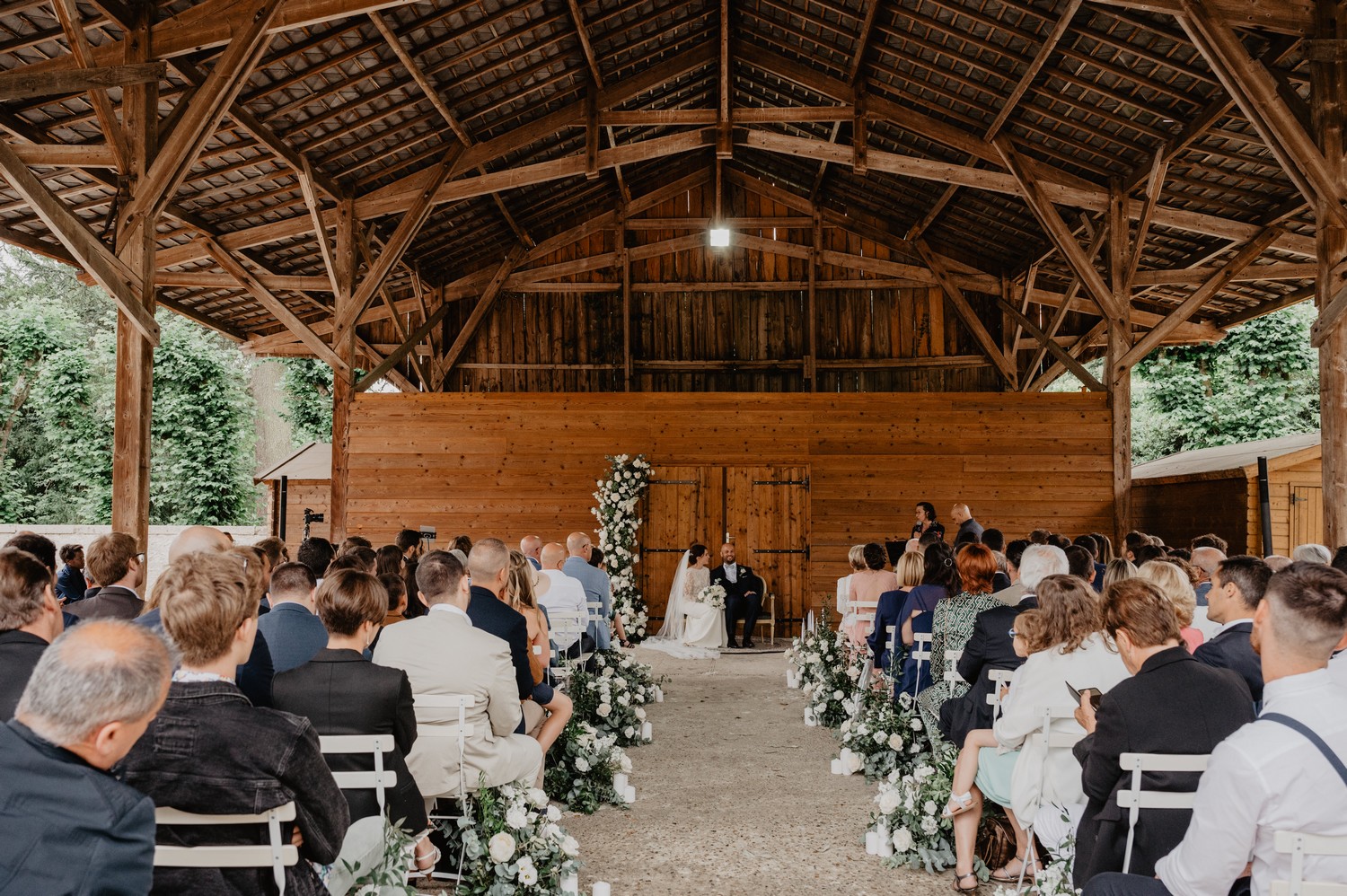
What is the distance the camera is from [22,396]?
23578mm

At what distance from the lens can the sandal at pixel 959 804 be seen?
4266 mm

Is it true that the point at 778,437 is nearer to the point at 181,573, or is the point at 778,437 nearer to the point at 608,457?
the point at 608,457

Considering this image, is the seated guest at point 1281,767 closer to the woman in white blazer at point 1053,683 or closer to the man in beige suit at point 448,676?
the woman in white blazer at point 1053,683

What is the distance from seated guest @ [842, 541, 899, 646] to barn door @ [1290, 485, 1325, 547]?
769 centimetres

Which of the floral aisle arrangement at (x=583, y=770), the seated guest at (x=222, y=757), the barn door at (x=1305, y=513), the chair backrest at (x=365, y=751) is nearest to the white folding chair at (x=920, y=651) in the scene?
the floral aisle arrangement at (x=583, y=770)

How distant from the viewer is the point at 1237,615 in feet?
12.5

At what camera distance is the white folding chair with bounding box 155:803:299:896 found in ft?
7.49

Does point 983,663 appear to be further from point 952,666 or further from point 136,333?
point 136,333

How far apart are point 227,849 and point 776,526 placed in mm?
11296

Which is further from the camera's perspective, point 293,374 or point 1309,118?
point 293,374

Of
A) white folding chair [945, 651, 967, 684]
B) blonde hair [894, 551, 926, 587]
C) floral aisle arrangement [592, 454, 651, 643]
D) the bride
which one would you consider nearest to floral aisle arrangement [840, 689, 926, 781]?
white folding chair [945, 651, 967, 684]

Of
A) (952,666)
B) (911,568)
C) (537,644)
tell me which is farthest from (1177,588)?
(537,644)

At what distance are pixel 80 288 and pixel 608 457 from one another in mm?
22968

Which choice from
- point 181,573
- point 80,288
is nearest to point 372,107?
point 181,573
